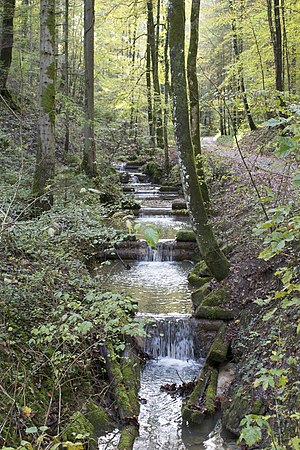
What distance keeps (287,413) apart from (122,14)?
19206 millimetres

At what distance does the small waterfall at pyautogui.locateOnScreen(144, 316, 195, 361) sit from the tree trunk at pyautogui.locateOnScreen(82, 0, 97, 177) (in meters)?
6.86

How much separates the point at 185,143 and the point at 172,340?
11.7 ft

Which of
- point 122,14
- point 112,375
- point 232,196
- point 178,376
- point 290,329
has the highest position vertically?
point 122,14

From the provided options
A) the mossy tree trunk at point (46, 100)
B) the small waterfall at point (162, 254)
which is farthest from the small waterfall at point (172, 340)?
the small waterfall at point (162, 254)

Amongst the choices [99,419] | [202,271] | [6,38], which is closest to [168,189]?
[6,38]

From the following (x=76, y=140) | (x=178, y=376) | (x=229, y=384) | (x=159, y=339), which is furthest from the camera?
(x=76, y=140)

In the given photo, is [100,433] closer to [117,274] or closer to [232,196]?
[117,274]

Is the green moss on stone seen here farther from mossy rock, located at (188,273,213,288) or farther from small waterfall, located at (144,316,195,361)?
mossy rock, located at (188,273,213,288)

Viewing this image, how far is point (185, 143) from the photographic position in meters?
7.68

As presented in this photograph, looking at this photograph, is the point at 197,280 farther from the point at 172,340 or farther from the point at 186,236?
the point at 186,236

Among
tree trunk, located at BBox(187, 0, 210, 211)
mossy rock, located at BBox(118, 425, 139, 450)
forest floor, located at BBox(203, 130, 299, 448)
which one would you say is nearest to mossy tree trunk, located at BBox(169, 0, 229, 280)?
forest floor, located at BBox(203, 130, 299, 448)

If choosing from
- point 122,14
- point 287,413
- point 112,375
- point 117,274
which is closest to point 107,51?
point 122,14

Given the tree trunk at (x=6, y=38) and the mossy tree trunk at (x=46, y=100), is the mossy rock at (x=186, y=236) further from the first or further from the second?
the tree trunk at (x=6, y=38)

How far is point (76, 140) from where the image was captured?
19.3 m
